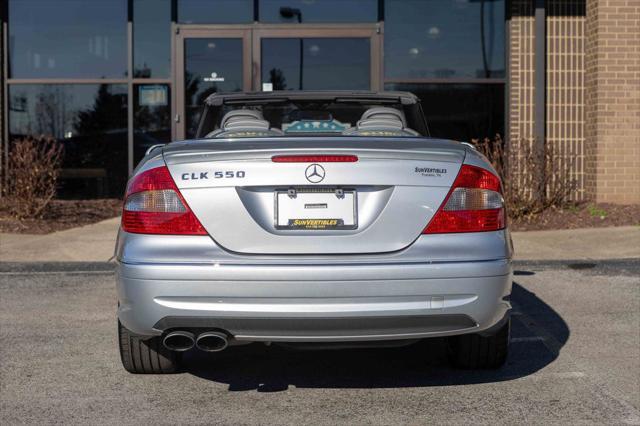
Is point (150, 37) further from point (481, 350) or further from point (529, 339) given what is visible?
point (481, 350)

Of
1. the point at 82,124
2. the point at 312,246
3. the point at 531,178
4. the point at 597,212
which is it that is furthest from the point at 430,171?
the point at 82,124

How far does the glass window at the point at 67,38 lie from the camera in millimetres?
13578

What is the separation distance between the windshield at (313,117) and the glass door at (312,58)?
6.98m

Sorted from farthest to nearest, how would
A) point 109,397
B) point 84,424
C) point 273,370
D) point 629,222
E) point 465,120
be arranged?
point 465,120 < point 629,222 < point 273,370 < point 109,397 < point 84,424

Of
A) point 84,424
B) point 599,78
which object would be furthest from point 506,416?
point 599,78

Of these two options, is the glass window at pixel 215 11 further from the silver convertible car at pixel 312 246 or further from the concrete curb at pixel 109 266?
the silver convertible car at pixel 312 246

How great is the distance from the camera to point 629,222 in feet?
36.5

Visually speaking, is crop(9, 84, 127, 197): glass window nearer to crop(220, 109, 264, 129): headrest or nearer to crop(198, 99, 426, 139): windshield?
crop(198, 99, 426, 139): windshield

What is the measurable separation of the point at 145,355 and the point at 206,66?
9.18 metres

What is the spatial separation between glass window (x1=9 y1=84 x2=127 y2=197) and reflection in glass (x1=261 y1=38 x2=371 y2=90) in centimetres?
228

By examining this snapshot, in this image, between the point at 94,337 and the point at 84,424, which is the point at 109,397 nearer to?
the point at 84,424

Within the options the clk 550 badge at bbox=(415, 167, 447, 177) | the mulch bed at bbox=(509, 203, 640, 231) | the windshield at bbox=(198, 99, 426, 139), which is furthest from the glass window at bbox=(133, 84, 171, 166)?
the clk 550 badge at bbox=(415, 167, 447, 177)

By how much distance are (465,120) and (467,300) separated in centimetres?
940

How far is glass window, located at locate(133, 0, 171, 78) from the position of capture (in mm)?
13445
